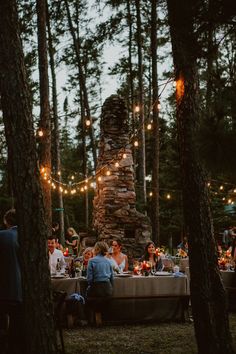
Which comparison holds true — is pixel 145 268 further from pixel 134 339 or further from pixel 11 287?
pixel 11 287

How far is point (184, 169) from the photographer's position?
525cm

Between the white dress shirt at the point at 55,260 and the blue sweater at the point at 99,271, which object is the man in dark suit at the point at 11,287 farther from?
the white dress shirt at the point at 55,260

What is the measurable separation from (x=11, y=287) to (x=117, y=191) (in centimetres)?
966

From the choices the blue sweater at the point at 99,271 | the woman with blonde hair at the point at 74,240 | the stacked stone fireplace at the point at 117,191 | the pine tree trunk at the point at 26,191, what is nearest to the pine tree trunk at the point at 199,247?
the pine tree trunk at the point at 26,191

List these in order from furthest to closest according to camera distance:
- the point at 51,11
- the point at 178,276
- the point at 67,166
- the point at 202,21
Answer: the point at 67,166, the point at 51,11, the point at 178,276, the point at 202,21

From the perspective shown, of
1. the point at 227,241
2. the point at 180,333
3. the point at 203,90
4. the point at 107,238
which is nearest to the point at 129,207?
the point at 107,238

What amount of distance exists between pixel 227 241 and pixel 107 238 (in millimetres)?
5554

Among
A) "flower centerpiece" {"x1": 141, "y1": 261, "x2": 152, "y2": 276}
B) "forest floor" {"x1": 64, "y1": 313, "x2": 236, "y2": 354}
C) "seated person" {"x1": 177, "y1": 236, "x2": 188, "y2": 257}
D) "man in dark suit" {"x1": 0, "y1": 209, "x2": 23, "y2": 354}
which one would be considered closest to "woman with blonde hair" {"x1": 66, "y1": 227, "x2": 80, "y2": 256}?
"seated person" {"x1": 177, "y1": 236, "x2": 188, "y2": 257}

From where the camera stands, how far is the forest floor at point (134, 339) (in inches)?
232

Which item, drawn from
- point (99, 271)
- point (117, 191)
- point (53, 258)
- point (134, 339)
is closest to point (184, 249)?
point (117, 191)

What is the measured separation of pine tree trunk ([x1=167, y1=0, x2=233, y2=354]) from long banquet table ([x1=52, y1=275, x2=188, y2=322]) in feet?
9.15

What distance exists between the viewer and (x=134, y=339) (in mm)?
6582

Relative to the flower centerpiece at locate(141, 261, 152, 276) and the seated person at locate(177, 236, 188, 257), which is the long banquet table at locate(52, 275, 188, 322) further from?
the seated person at locate(177, 236, 188, 257)

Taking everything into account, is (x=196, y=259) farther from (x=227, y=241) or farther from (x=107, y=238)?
(x=227, y=241)
